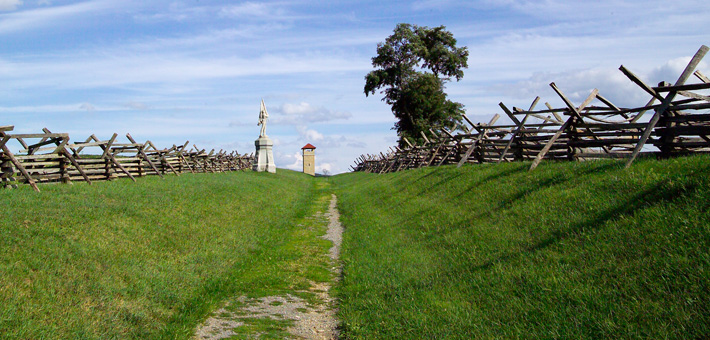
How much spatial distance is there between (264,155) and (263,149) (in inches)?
19.1

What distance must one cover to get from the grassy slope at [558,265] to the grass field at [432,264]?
2 cm

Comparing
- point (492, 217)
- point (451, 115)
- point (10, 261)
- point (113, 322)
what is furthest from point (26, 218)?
point (451, 115)

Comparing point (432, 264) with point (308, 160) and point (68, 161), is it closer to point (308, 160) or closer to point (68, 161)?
point (68, 161)

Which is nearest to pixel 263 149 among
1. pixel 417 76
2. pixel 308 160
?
pixel 417 76

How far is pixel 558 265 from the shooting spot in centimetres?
602

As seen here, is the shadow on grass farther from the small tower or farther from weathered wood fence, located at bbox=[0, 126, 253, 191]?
the small tower

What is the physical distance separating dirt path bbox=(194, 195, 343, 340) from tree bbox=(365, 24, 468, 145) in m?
37.3

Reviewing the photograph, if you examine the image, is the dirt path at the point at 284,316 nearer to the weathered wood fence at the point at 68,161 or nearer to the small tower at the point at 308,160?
the weathered wood fence at the point at 68,161

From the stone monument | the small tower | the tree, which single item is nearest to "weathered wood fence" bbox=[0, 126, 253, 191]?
the stone monument

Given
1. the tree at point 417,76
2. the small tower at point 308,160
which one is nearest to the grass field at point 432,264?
the tree at point 417,76

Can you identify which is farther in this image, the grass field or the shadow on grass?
the shadow on grass

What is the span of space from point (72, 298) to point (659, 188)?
7.97 metres

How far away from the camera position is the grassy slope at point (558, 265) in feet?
15.1

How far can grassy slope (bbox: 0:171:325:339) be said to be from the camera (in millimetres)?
5500
